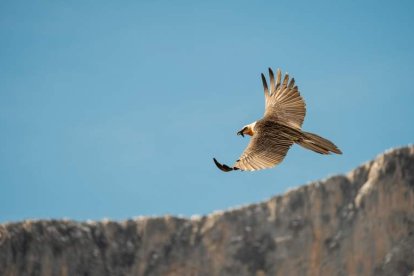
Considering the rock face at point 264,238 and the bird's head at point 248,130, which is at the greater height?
the rock face at point 264,238

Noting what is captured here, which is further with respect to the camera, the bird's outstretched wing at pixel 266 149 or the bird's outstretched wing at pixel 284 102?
the bird's outstretched wing at pixel 284 102

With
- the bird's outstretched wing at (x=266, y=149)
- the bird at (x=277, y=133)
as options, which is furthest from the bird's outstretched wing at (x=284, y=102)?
the bird's outstretched wing at (x=266, y=149)

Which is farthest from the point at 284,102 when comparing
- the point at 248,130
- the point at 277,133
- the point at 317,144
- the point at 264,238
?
the point at 264,238

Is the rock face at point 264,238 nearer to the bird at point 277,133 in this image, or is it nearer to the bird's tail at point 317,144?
the bird at point 277,133

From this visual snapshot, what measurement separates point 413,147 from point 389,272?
12.0 metres

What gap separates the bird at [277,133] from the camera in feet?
54.1

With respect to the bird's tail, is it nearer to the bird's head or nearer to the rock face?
the bird's head

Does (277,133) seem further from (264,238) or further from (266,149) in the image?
(264,238)

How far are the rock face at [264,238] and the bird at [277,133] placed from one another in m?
57.4

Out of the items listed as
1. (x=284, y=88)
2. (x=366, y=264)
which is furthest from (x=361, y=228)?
(x=284, y=88)

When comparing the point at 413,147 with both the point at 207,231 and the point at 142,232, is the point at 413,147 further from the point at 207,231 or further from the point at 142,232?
the point at 142,232

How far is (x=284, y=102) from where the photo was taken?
19.2m

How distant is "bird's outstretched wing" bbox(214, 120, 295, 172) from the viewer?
53.9 ft

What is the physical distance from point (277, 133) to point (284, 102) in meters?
1.95
